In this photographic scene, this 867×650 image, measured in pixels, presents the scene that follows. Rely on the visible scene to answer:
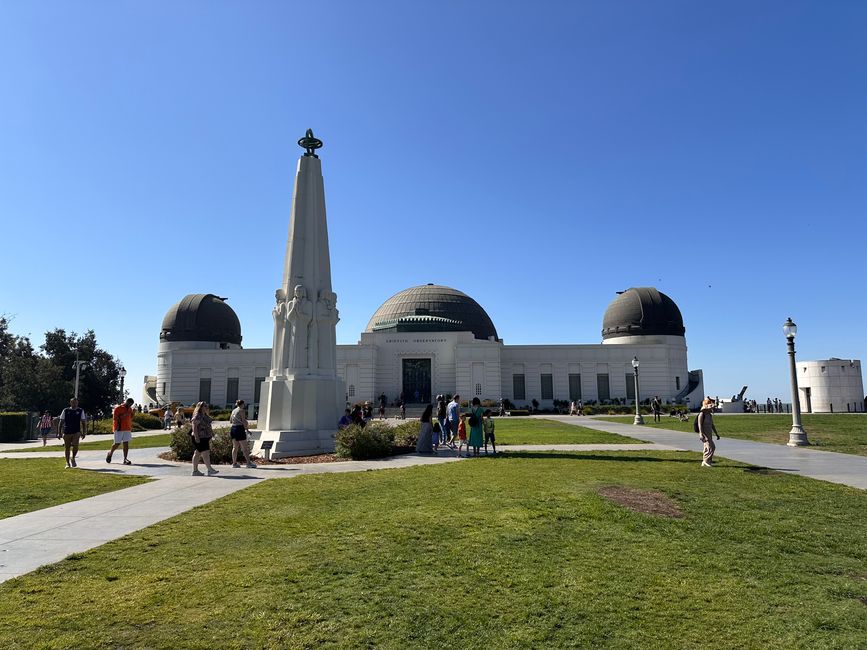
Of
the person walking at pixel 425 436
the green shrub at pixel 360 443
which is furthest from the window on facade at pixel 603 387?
the green shrub at pixel 360 443

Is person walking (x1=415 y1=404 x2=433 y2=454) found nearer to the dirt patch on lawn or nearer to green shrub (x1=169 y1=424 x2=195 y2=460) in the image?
green shrub (x1=169 y1=424 x2=195 y2=460)

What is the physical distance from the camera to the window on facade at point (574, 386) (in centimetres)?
5669

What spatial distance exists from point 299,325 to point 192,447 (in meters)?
4.75

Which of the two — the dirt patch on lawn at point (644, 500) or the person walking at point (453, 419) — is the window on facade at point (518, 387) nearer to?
the person walking at point (453, 419)

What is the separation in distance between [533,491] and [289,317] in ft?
36.1

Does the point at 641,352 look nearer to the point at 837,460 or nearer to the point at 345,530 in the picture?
the point at 837,460

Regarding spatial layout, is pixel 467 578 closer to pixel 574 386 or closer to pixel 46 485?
pixel 46 485

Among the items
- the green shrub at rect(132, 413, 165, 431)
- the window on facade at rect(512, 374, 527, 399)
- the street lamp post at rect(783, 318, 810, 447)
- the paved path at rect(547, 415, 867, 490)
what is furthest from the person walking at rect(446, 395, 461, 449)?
the window on facade at rect(512, 374, 527, 399)

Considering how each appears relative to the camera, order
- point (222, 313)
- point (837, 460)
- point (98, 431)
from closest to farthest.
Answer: point (837, 460) → point (98, 431) → point (222, 313)

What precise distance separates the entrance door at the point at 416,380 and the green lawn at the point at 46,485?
42.0 meters

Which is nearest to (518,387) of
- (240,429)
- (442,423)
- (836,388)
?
(836,388)

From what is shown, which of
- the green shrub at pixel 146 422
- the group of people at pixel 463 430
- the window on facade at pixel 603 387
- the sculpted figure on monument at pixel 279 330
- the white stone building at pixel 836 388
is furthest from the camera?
the window on facade at pixel 603 387

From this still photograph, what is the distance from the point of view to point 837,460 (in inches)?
532

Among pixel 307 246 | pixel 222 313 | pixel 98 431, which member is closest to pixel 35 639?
pixel 307 246
